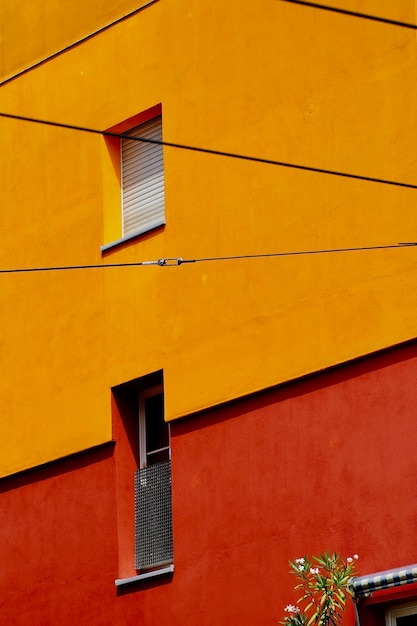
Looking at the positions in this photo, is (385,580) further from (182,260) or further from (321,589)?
(182,260)

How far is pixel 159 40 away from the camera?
17.4 metres

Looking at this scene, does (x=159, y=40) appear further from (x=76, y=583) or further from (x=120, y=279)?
(x=76, y=583)

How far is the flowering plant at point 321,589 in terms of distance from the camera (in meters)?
13.9

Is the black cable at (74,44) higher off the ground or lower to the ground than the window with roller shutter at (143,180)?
higher

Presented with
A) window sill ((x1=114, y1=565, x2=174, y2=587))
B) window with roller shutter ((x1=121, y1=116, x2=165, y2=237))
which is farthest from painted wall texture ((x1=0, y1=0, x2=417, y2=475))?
window sill ((x1=114, y1=565, x2=174, y2=587))

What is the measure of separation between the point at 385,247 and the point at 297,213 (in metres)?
1.18

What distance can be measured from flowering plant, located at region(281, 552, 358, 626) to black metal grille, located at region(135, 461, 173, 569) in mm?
2031

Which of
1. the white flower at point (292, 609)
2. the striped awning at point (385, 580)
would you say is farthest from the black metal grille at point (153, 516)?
the striped awning at point (385, 580)

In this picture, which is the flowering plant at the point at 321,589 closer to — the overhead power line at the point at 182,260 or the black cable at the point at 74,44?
the overhead power line at the point at 182,260

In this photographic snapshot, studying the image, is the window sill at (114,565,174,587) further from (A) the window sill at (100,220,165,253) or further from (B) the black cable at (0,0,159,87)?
(B) the black cable at (0,0,159,87)

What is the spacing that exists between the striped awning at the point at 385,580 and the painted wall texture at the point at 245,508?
0.20 meters

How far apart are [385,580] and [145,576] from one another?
3.05 metres

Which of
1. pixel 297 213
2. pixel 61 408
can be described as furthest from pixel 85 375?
pixel 297 213

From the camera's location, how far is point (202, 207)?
16.5 m
